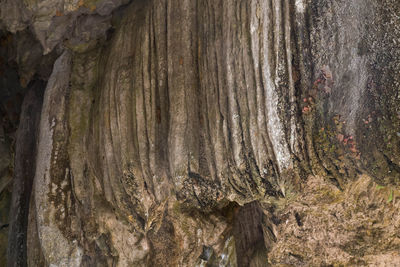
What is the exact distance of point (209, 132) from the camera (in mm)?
3664

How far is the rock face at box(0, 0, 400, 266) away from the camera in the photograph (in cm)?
304

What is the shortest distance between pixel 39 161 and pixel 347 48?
392cm

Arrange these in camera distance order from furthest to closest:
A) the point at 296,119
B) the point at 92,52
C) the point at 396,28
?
the point at 92,52, the point at 296,119, the point at 396,28

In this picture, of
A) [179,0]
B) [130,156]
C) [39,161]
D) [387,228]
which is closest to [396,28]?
[179,0]

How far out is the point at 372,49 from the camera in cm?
287

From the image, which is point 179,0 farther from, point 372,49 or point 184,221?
point 184,221

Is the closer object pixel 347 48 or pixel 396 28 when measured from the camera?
pixel 396 28

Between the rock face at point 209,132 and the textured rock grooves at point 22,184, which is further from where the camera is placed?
the textured rock grooves at point 22,184

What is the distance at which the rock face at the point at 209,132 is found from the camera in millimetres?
3037

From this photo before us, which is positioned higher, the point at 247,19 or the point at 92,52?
the point at 92,52

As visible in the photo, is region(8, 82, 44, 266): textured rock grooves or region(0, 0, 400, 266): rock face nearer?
region(0, 0, 400, 266): rock face

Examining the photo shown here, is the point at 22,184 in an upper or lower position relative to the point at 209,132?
lower

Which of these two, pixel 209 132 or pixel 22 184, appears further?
pixel 22 184

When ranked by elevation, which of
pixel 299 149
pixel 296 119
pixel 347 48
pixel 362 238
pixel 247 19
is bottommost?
pixel 362 238
